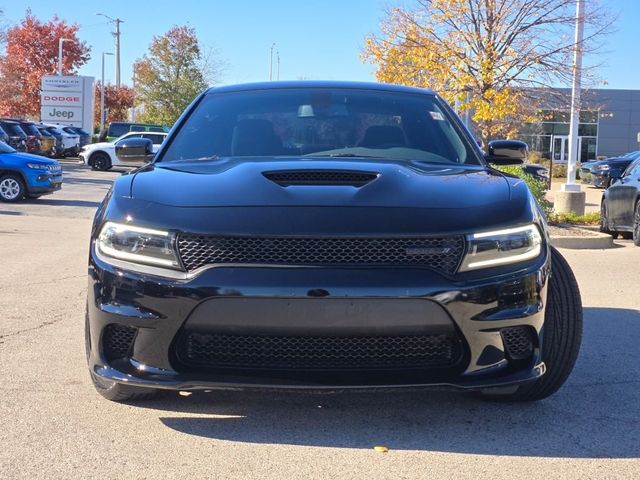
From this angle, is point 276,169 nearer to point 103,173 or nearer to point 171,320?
point 171,320

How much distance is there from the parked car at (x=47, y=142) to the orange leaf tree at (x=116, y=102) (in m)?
29.6

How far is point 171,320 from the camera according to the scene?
9.97 feet

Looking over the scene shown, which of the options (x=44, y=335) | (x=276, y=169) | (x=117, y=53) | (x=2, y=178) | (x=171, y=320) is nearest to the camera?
(x=171, y=320)

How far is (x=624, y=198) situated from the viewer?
1197 centimetres

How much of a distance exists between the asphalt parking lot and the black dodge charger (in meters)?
0.30

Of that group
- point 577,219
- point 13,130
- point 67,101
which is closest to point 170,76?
point 67,101

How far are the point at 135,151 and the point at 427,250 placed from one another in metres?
2.51

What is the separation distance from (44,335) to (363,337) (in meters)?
2.96

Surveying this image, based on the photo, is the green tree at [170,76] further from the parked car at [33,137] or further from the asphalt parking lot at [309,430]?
the asphalt parking lot at [309,430]

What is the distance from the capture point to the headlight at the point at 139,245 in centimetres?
309

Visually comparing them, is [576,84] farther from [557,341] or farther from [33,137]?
[33,137]

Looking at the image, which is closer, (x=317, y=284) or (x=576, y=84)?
(x=317, y=284)

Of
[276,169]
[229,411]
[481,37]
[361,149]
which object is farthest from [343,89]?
[481,37]

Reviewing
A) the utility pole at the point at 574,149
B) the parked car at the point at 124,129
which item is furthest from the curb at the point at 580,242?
the parked car at the point at 124,129
